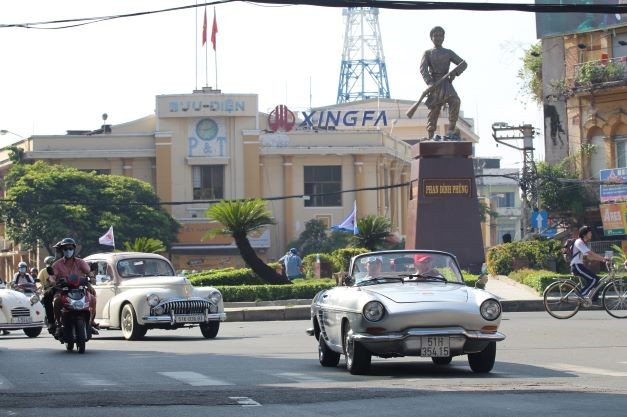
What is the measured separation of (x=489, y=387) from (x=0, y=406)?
14.8 feet

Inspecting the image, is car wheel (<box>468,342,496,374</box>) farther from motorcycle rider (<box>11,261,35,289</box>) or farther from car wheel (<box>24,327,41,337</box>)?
motorcycle rider (<box>11,261,35,289</box>)

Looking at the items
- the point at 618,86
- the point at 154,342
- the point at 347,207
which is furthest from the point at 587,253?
the point at 347,207

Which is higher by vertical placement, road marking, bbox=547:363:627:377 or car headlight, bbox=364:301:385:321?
car headlight, bbox=364:301:385:321

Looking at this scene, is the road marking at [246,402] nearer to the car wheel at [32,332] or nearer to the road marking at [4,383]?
the road marking at [4,383]

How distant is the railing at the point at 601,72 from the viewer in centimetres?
5469

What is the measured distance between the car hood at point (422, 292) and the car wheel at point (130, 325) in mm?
8423

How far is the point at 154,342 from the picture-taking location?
72.1 ft

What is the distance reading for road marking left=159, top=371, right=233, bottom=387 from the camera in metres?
13.5

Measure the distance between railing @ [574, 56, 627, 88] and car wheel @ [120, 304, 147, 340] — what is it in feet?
118

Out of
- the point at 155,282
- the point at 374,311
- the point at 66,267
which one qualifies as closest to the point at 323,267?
the point at 155,282

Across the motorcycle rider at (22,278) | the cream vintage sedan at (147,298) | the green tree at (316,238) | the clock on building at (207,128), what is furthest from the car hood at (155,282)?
the clock on building at (207,128)

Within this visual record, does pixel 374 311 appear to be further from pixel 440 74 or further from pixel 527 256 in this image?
pixel 527 256

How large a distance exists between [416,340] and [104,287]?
11.4 metres

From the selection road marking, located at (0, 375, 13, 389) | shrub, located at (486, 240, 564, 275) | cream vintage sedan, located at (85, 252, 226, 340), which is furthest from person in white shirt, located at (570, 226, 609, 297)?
road marking, located at (0, 375, 13, 389)
